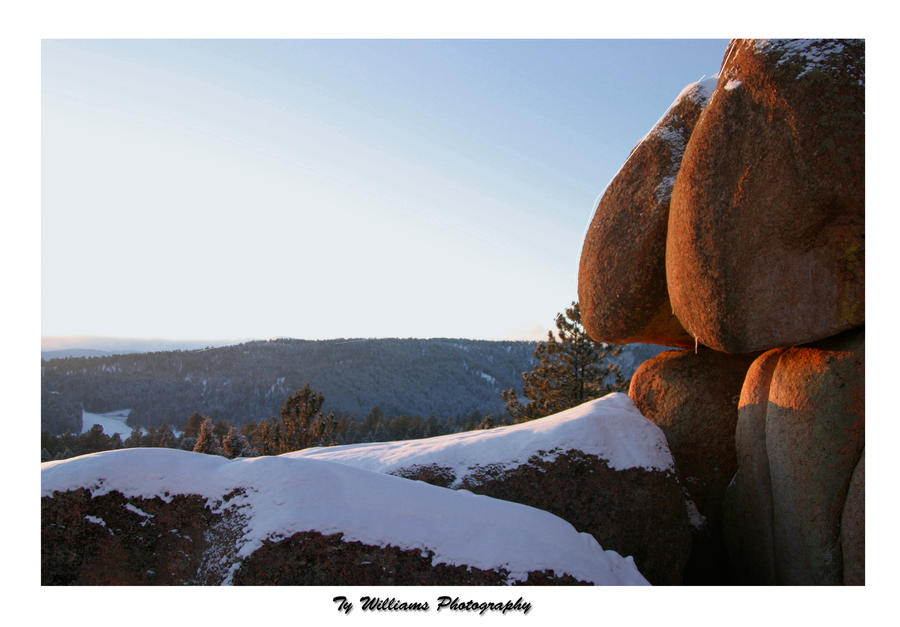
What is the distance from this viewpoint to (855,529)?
491cm

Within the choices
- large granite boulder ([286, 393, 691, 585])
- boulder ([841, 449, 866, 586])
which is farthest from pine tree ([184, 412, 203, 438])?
boulder ([841, 449, 866, 586])

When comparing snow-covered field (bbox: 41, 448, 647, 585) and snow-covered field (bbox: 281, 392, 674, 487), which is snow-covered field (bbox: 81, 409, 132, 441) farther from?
snow-covered field (bbox: 41, 448, 647, 585)

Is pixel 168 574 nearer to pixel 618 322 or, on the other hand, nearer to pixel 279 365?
pixel 618 322

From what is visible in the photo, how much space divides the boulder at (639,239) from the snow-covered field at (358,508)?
313 cm

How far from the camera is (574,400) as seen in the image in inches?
679

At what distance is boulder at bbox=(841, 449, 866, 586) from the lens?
4863 millimetres

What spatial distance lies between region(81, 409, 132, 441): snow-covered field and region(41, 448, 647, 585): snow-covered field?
145ft

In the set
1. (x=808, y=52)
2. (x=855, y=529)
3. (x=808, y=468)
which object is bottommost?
(x=855, y=529)

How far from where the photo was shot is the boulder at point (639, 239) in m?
6.57

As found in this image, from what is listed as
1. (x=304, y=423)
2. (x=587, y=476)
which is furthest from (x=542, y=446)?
(x=304, y=423)

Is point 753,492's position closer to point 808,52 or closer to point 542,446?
point 542,446

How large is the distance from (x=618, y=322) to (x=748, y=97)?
9.49 ft

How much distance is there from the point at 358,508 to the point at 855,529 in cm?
428

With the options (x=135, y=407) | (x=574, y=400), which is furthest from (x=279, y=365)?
(x=574, y=400)
